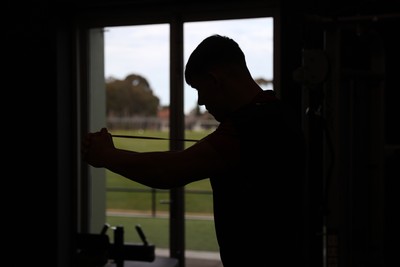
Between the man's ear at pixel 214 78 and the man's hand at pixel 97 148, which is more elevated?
the man's ear at pixel 214 78

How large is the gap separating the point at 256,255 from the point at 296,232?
3.6 inches

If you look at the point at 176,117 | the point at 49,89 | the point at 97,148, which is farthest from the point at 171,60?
the point at 97,148

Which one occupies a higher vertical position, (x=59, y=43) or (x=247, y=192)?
(x=59, y=43)

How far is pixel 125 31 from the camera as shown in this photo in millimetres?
3271

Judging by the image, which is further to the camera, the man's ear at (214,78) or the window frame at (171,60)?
the window frame at (171,60)

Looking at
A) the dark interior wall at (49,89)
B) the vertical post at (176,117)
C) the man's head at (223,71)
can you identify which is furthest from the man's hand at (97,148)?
the dark interior wall at (49,89)

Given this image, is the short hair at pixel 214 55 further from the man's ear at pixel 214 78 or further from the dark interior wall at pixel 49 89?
the dark interior wall at pixel 49 89

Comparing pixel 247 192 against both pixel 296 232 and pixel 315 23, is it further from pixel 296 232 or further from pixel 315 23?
pixel 315 23

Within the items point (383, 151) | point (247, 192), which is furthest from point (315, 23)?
point (247, 192)

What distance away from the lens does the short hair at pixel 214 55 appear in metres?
0.97

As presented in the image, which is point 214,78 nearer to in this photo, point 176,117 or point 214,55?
point 214,55

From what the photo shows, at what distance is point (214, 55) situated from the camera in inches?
37.9

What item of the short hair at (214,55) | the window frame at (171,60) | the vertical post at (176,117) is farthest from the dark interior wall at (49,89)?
the short hair at (214,55)

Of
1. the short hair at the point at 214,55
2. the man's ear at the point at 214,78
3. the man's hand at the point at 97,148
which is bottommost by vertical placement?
the man's hand at the point at 97,148
